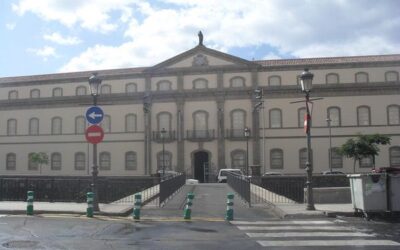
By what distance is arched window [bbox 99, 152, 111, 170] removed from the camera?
2239 inches

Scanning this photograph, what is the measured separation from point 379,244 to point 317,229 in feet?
7.98

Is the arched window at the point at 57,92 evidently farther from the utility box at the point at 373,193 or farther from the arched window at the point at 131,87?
the utility box at the point at 373,193

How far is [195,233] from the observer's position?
1160cm

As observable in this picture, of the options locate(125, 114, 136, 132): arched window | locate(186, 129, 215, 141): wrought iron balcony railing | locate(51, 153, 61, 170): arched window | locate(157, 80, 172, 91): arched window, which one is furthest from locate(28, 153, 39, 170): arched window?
locate(186, 129, 215, 141): wrought iron balcony railing

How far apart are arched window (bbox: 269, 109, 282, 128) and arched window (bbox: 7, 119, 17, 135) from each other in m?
29.8

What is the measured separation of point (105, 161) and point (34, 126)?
33.0 ft

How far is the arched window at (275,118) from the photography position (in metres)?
53.6

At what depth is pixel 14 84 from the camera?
63844 millimetres

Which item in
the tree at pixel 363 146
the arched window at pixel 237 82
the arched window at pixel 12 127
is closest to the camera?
the tree at pixel 363 146

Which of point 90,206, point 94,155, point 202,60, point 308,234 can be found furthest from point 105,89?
point 308,234

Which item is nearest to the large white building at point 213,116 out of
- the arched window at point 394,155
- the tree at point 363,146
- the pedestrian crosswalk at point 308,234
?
the arched window at point 394,155

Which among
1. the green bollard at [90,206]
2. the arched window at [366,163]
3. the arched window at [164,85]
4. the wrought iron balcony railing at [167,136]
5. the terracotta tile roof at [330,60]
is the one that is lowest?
the green bollard at [90,206]

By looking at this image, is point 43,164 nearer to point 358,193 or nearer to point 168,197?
point 168,197

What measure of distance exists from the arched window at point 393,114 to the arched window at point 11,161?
41.7 metres
